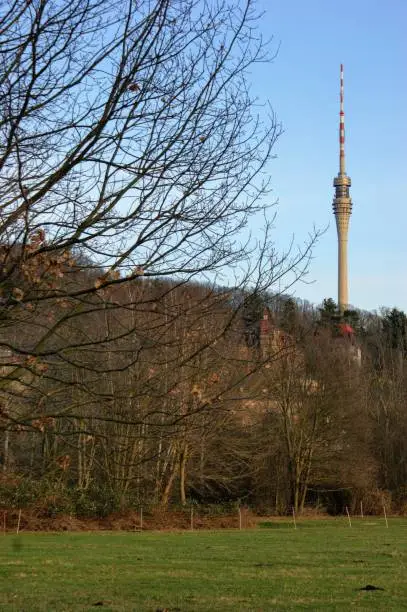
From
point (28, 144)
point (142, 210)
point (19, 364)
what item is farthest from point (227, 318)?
point (28, 144)

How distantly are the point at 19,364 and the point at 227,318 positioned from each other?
51.0 inches

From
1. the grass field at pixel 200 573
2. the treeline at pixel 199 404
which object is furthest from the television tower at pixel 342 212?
the grass field at pixel 200 573

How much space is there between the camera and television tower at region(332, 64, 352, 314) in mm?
107188

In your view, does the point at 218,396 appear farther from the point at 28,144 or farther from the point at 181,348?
the point at 28,144

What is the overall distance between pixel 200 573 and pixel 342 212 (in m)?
109

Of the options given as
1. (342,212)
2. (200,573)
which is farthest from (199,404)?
(342,212)

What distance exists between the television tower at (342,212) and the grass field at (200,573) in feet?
271

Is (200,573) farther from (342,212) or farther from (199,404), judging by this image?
(342,212)

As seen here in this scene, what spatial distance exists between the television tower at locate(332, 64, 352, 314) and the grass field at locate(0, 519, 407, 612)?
82.7 meters

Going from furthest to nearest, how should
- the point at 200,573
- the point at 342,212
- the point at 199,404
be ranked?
the point at 342,212
the point at 200,573
the point at 199,404

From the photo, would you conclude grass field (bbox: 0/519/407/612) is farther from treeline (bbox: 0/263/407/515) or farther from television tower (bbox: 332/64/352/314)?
television tower (bbox: 332/64/352/314)

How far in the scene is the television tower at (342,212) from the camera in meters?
107

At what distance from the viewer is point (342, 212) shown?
4747 inches

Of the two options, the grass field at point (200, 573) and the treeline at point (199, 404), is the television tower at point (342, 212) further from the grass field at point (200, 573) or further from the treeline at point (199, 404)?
the grass field at point (200, 573)
